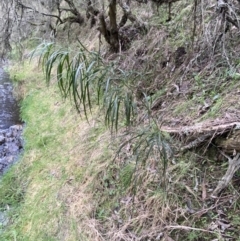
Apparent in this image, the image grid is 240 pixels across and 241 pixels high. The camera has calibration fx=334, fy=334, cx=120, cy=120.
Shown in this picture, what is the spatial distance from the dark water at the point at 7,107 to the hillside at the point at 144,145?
1440mm

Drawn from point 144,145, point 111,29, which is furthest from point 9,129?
point 144,145

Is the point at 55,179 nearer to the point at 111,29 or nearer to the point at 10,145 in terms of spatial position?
the point at 10,145

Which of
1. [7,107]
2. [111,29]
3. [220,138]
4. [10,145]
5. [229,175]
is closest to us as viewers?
[229,175]

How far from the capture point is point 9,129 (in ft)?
21.0

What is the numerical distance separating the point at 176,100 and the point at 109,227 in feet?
4.95

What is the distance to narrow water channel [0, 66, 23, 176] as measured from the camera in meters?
5.26

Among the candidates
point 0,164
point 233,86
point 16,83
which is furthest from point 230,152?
Result: point 16,83

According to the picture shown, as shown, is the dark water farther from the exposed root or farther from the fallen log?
the exposed root

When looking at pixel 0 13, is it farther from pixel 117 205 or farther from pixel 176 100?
pixel 117 205

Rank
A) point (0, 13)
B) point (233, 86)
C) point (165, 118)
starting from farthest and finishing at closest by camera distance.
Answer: point (0, 13) → point (165, 118) → point (233, 86)

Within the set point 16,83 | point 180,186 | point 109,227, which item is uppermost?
point 180,186

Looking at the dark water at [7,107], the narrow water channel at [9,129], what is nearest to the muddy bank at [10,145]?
the narrow water channel at [9,129]

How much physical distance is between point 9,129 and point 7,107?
155 centimetres

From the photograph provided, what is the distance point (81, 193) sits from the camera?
131 inches
